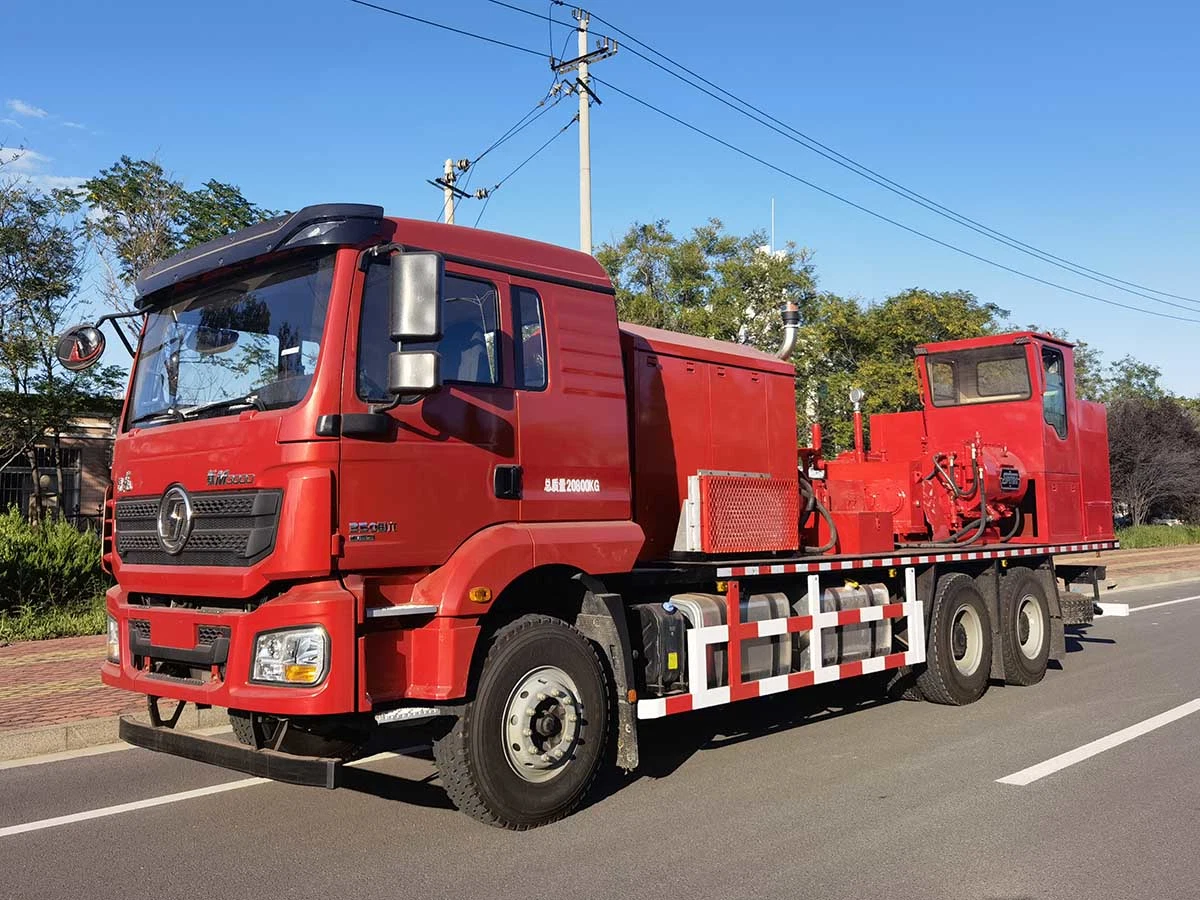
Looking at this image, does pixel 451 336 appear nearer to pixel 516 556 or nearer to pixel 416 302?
pixel 416 302

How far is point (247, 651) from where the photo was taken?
A: 495cm

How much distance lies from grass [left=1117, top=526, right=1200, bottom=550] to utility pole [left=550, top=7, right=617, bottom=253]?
80.3 feet

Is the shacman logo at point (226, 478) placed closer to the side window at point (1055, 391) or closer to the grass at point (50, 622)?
the grass at point (50, 622)

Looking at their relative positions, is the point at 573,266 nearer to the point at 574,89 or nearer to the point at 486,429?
the point at 486,429

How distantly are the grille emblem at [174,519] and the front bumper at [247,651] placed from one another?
0.34 m

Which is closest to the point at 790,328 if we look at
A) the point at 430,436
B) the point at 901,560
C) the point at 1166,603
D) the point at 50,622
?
the point at 901,560

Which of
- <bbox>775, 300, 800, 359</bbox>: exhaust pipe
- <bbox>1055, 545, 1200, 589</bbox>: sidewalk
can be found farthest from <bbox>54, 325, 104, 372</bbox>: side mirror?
<bbox>1055, 545, 1200, 589</bbox>: sidewalk

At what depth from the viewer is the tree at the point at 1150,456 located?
39500mm

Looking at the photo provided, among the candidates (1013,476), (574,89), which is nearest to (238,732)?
(1013,476)

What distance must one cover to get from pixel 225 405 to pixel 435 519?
124 cm

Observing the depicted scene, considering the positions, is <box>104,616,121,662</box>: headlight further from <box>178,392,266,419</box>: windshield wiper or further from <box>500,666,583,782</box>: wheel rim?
<box>500,666,583,782</box>: wheel rim

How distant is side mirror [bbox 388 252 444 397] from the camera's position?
4.92 meters

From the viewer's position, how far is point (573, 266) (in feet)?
21.2


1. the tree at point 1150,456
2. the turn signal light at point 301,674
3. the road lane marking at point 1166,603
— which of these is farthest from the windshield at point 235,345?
the tree at point 1150,456
